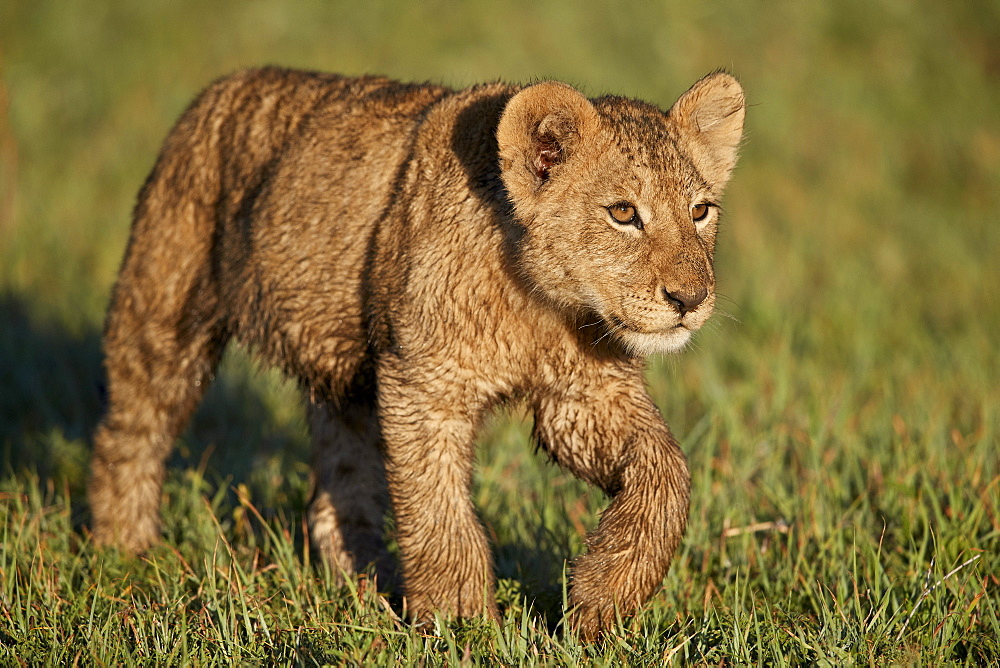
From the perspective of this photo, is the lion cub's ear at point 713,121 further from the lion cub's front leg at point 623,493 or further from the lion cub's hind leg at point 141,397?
the lion cub's hind leg at point 141,397

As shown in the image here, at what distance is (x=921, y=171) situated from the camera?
1280 centimetres

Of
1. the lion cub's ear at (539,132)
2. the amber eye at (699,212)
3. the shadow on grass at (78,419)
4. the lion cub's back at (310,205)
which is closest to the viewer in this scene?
the lion cub's ear at (539,132)

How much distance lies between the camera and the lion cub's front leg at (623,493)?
4.04 metres

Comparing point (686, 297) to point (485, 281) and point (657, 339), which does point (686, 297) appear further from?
point (485, 281)

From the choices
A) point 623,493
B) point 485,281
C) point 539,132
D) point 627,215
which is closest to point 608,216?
point 627,215

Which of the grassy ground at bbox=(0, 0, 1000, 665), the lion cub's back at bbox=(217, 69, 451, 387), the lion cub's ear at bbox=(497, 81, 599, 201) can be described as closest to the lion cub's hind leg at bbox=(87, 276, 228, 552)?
the grassy ground at bbox=(0, 0, 1000, 665)

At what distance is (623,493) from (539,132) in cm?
133

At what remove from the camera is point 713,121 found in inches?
178

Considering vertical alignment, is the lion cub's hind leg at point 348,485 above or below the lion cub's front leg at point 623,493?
below

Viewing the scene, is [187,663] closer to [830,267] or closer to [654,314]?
[654,314]

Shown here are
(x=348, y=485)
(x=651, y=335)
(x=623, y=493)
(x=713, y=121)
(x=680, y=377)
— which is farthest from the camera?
(x=680, y=377)

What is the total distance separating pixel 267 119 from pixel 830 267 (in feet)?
20.6

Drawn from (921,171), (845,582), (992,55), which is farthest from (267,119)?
(992,55)

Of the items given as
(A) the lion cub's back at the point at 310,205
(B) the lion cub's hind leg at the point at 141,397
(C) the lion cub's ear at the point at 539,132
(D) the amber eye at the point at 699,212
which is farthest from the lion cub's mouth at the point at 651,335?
(B) the lion cub's hind leg at the point at 141,397
